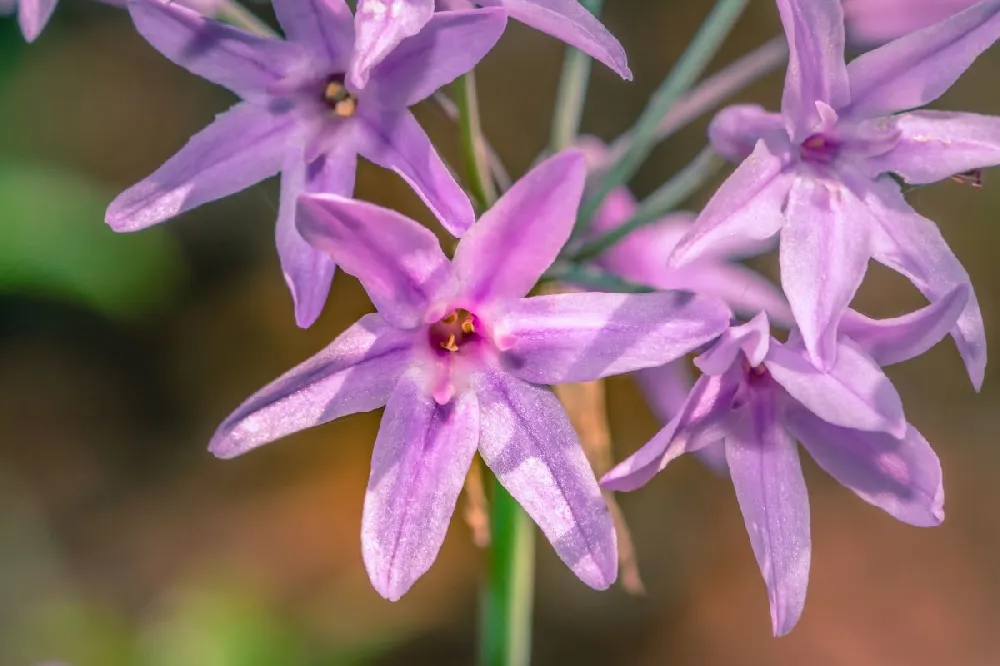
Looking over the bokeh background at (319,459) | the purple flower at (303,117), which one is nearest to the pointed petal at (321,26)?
the purple flower at (303,117)

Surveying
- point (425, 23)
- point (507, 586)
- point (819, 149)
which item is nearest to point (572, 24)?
point (425, 23)

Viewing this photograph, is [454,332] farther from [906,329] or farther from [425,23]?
[906,329]

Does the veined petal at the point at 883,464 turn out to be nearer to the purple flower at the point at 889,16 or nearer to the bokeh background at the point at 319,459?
the purple flower at the point at 889,16

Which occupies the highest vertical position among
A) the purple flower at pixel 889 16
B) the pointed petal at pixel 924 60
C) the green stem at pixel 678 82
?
the purple flower at pixel 889 16

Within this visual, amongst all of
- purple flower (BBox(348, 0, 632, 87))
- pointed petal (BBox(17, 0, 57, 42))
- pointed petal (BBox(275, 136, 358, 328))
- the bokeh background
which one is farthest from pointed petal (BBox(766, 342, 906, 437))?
the bokeh background

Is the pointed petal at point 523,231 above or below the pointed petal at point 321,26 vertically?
below

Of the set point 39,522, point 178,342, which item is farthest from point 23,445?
point 178,342
